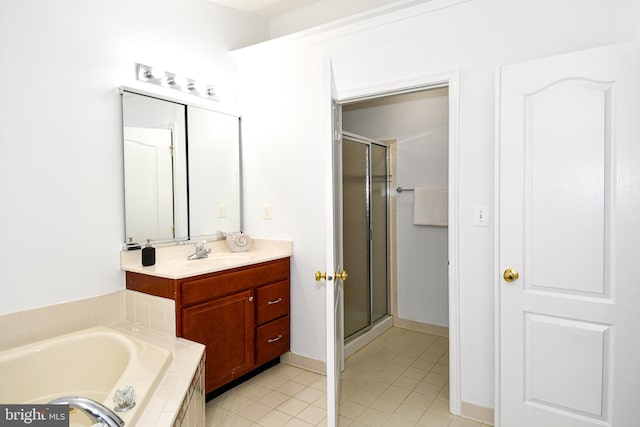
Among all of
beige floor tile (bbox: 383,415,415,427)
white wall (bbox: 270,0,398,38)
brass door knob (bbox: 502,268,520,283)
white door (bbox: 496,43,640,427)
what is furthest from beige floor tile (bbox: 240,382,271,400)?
white wall (bbox: 270,0,398,38)

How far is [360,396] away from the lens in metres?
2.53

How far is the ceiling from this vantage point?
10.1ft

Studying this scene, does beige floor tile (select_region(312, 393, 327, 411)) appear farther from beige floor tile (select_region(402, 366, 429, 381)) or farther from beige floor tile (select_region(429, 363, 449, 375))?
beige floor tile (select_region(429, 363, 449, 375))

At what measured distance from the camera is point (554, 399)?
1877 mm

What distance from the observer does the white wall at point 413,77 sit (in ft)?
6.56

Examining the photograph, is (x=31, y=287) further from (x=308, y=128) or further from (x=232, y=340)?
(x=308, y=128)

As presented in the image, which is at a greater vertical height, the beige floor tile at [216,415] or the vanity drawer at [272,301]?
the vanity drawer at [272,301]

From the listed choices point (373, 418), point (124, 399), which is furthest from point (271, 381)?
point (124, 399)

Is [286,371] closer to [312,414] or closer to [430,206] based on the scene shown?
[312,414]

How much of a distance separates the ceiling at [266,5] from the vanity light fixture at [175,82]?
0.70 metres

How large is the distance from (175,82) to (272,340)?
6.46ft

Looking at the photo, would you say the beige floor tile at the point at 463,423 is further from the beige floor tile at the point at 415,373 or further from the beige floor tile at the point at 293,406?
the beige floor tile at the point at 293,406

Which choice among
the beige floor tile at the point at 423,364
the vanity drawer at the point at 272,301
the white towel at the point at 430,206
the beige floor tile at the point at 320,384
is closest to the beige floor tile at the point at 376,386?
the beige floor tile at the point at 320,384

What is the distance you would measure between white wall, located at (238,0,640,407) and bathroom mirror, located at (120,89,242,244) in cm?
22
